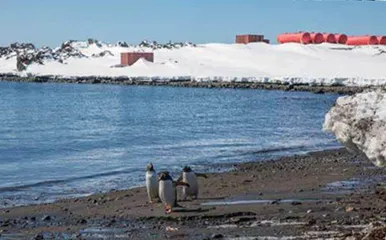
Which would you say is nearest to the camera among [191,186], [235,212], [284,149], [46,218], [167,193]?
[235,212]

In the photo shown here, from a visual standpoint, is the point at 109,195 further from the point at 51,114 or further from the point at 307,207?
the point at 51,114

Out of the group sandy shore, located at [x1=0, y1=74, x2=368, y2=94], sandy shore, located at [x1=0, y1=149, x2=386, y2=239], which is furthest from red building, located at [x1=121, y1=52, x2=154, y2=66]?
sandy shore, located at [x1=0, y1=149, x2=386, y2=239]

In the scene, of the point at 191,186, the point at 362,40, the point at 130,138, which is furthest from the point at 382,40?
the point at 191,186

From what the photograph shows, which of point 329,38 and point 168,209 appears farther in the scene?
point 329,38

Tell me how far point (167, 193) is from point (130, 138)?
55.1 feet

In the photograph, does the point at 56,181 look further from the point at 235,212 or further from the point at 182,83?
the point at 182,83

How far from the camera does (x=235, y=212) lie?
11508mm

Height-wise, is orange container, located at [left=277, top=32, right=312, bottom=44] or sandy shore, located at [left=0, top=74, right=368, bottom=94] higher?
orange container, located at [left=277, top=32, right=312, bottom=44]

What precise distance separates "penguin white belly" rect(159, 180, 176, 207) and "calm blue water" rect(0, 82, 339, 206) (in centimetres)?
309

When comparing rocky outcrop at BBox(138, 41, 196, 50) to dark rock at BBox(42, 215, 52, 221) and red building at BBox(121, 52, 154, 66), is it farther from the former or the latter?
dark rock at BBox(42, 215, 52, 221)

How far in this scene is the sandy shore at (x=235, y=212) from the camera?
10086 millimetres

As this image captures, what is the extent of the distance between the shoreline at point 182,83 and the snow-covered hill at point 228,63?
1.50m

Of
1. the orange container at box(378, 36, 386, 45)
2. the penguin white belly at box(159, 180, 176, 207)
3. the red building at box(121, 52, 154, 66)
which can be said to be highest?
the orange container at box(378, 36, 386, 45)

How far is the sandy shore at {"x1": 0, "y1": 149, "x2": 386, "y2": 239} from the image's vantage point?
10086 mm
